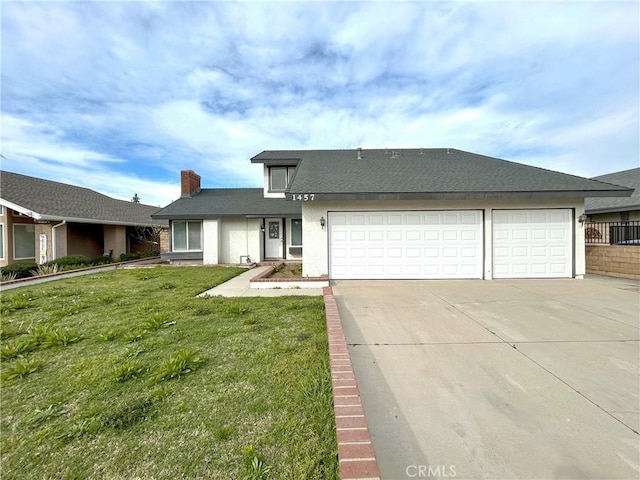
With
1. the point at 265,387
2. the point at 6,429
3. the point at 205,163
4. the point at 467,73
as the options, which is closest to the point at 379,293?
the point at 265,387

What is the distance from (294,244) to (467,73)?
10.5 m

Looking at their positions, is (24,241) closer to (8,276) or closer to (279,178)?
(8,276)

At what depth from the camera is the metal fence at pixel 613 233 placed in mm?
11157

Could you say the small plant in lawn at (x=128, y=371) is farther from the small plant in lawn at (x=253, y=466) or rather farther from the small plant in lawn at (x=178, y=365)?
the small plant in lawn at (x=253, y=466)

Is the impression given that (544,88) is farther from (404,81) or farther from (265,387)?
(265,387)

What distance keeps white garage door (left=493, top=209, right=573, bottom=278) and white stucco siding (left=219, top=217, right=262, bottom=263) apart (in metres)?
10.7

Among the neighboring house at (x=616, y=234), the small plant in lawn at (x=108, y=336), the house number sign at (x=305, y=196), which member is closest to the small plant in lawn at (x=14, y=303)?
the small plant in lawn at (x=108, y=336)

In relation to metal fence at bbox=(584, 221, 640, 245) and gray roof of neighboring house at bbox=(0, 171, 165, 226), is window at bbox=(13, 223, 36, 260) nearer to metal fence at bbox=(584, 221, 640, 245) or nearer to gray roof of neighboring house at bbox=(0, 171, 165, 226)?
gray roof of neighboring house at bbox=(0, 171, 165, 226)

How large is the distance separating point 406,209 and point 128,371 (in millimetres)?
7951

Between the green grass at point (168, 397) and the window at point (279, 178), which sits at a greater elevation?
the window at point (279, 178)

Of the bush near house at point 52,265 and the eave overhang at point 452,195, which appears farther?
the bush near house at point 52,265

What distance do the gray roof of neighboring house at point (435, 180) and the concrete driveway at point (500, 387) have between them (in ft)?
12.6

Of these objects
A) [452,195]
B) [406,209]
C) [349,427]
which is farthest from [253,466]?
[452,195]

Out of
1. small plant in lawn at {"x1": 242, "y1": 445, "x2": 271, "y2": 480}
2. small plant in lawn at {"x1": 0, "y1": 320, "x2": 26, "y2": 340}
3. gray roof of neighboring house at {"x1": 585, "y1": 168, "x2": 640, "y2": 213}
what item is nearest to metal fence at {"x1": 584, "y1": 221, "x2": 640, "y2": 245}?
gray roof of neighboring house at {"x1": 585, "y1": 168, "x2": 640, "y2": 213}
